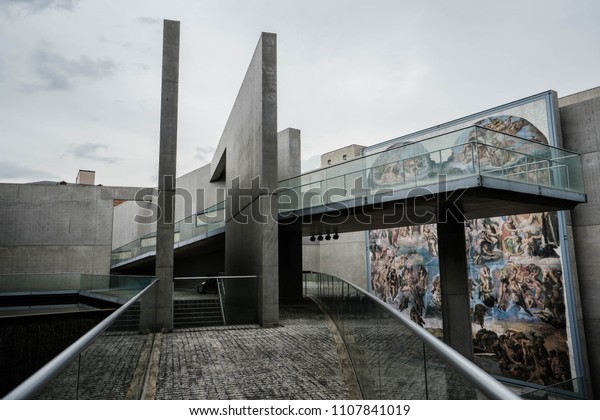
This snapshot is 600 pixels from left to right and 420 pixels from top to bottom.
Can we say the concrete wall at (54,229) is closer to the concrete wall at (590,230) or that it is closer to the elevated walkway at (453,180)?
the elevated walkway at (453,180)

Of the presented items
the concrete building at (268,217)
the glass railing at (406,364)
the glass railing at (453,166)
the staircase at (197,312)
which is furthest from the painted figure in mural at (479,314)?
the glass railing at (406,364)

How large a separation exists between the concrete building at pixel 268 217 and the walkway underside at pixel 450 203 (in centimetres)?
6

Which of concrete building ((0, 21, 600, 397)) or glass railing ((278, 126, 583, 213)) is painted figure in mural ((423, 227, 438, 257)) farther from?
glass railing ((278, 126, 583, 213))

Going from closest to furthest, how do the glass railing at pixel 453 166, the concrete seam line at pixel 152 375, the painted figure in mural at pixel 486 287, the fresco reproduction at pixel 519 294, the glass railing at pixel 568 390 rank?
1. the concrete seam line at pixel 152 375
2. the glass railing at pixel 453 166
3. the glass railing at pixel 568 390
4. the fresco reproduction at pixel 519 294
5. the painted figure in mural at pixel 486 287

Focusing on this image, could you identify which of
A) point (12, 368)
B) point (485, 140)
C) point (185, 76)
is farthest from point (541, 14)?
point (12, 368)

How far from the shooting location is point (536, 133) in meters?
18.7

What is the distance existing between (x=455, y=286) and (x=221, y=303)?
754 centimetres

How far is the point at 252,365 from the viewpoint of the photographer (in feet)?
22.8

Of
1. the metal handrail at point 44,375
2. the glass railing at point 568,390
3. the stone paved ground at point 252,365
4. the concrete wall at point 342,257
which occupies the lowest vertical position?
the glass railing at point 568,390

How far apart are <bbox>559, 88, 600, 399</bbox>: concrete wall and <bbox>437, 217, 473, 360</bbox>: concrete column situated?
6.39m

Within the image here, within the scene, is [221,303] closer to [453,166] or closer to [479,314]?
[453,166]

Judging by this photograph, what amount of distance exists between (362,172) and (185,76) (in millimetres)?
6185

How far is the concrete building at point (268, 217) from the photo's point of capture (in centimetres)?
1157
